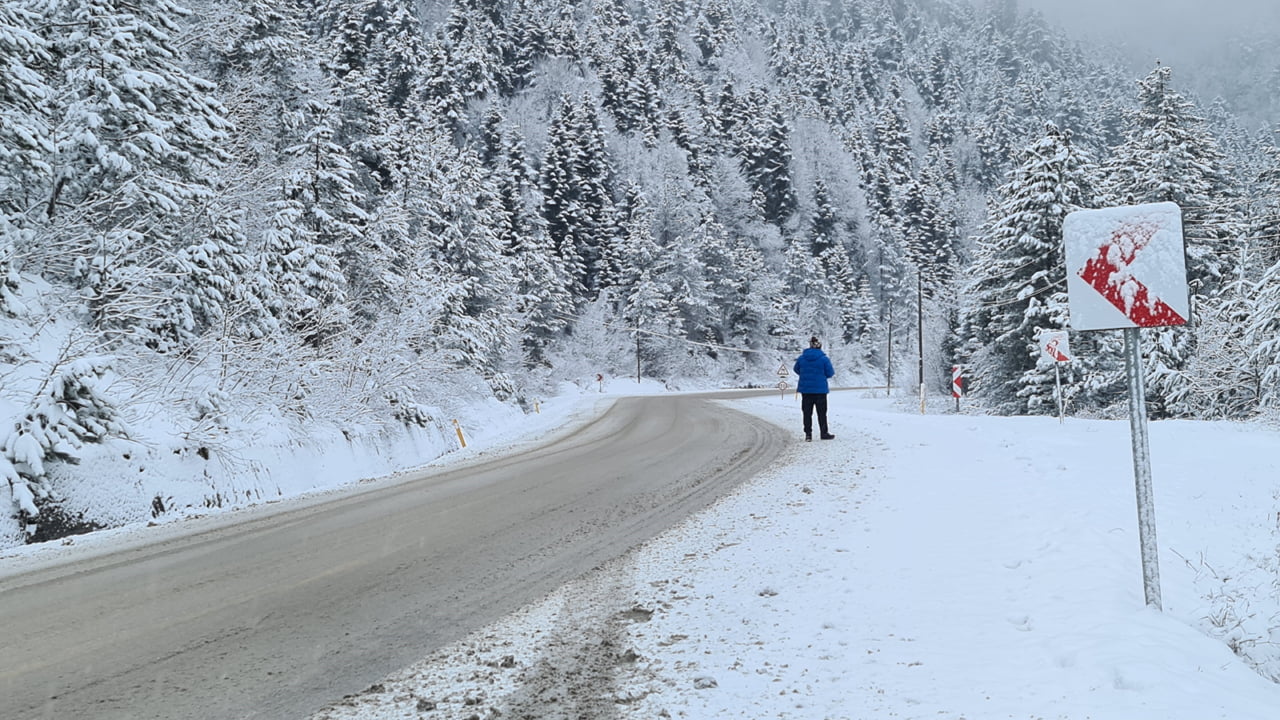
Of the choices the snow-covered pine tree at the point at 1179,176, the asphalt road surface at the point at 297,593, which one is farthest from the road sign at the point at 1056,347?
the snow-covered pine tree at the point at 1179,176

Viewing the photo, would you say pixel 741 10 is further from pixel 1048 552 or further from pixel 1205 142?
pixel 1048 552

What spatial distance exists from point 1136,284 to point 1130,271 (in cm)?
8

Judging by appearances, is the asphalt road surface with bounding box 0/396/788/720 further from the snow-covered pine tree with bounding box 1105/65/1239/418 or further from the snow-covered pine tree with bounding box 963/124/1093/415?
the snow-covered pine tree with bounding box 1105/65/1239/418

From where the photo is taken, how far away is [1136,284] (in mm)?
3795

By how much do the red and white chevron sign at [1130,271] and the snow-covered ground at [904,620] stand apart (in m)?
1.67

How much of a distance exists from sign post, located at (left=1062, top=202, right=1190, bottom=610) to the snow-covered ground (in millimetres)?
703

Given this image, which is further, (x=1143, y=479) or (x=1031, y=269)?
(x=1031, y=269)

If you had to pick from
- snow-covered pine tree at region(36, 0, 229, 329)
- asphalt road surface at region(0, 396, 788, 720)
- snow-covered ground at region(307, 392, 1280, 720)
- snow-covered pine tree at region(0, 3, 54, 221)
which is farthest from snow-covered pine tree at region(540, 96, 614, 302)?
snow-covered ground at region(307, 392, 1280, 720)

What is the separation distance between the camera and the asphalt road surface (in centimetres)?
308

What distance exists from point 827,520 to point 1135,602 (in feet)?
8.55

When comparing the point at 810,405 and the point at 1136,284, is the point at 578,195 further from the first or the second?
the point at 1136,284

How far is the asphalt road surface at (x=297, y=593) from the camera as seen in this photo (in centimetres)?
308

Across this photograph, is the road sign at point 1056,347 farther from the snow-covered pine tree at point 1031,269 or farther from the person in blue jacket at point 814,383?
the snow-covered pine tree at point 1031,269

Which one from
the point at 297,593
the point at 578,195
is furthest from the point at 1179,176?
the point at 578,195
